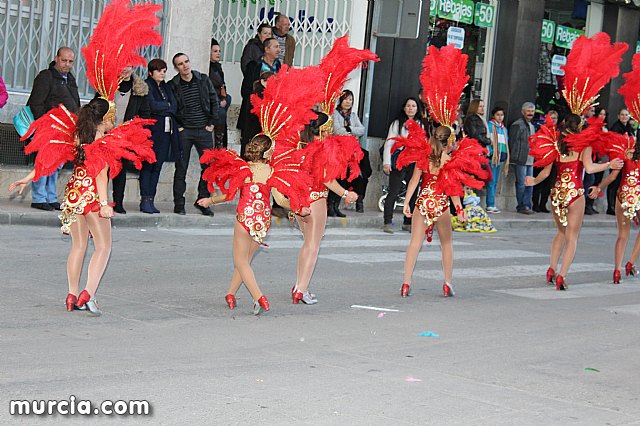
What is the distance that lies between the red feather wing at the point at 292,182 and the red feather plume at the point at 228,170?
226 millimetres

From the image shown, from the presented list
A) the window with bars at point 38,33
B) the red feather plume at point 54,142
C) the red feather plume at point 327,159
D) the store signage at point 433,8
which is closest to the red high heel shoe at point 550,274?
the red feather plume at point 327,159

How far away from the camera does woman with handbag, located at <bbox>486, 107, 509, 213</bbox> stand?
2166 centimetres

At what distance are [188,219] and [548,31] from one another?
1302 cm

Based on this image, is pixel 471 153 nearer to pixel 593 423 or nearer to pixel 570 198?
pixel 570 198

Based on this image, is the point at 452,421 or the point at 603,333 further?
the point at 603,333

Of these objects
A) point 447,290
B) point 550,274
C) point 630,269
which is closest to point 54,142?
point 447,290

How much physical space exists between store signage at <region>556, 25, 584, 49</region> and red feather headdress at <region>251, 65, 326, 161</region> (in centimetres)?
1816

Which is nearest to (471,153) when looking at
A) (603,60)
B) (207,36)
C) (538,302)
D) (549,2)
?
(538,302)

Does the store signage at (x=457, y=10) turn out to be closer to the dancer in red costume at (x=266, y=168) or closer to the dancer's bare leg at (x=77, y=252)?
the dancer in red costume at (x=266, y=168)

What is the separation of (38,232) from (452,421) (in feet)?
27.2

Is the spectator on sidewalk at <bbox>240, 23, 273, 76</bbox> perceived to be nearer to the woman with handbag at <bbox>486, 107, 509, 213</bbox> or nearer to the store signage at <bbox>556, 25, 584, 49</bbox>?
the woman with handbag at <bbox>486, 107, 509, 213</bbox>

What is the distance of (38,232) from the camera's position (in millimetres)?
13625

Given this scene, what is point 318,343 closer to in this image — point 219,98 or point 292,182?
point 292,182

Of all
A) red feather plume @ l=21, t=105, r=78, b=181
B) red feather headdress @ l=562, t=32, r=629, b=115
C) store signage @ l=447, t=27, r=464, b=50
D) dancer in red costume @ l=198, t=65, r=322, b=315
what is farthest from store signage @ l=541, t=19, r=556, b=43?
red feather plume @ l=21, t=105, r=78, b=181
